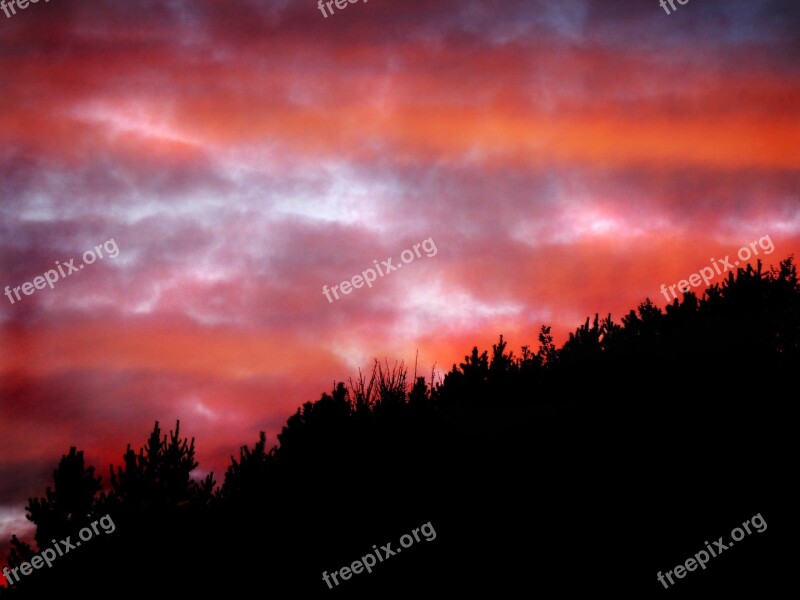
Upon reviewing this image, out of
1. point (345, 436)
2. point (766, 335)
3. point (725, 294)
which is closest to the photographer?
point (345, 436)

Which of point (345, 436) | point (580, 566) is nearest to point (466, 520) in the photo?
point (580, 566)

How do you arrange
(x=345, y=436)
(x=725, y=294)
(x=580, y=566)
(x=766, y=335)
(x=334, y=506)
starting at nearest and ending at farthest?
1. (x=580, y=566)
2. (x=334, y=506)
3. (x=345, y=436)
4. (x=766, y=335)
5. (x=725, y=294)

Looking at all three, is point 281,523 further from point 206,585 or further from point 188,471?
point 188,471

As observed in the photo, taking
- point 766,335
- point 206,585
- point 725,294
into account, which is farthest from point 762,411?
point 206,585

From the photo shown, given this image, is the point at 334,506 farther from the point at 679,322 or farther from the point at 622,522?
the point at 679,322

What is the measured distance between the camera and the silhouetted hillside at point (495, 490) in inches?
396

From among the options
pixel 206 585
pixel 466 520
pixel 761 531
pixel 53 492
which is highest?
pixel 53 492

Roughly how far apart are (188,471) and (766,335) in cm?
1923

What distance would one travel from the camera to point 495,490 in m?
11.3

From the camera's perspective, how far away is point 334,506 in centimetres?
1177

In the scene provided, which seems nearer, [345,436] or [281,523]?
[281,523]

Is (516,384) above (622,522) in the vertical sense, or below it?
above

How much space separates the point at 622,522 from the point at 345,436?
22.9 ft

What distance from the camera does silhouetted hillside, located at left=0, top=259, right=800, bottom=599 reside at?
Answer: 10.0 m
